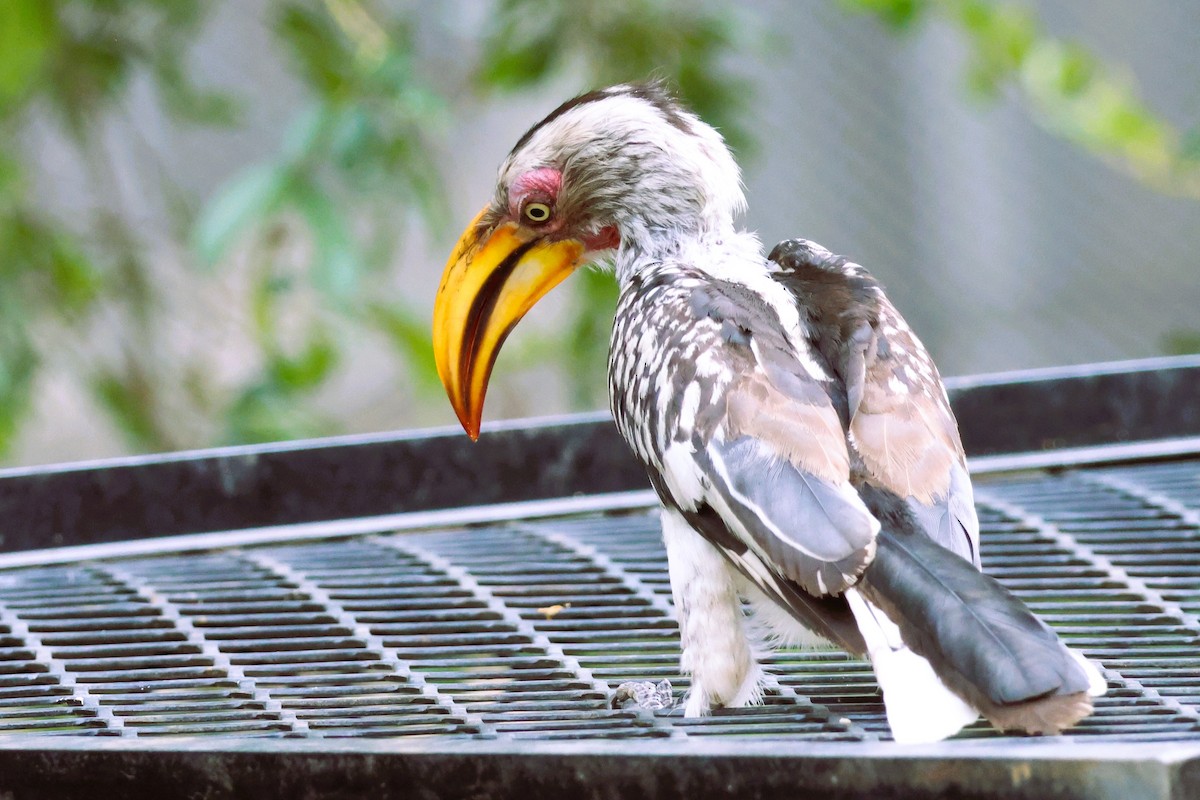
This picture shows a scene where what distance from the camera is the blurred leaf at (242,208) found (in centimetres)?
315

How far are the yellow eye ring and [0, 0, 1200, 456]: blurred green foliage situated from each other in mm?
1219

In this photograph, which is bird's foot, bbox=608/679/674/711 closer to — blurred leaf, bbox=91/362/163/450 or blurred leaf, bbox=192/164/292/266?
blurred leaf, bbox=192/164/292/266

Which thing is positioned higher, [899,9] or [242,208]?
[899,9]

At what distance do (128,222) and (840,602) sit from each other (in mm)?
3758

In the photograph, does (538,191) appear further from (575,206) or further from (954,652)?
(954,652)

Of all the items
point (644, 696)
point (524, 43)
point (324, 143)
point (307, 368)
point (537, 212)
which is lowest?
point (644, 696)

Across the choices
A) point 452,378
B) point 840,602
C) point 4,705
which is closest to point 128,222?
point 452,378

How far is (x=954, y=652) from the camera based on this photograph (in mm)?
1270

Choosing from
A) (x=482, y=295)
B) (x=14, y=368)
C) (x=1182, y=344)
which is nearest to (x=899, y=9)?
(x=1182, y=344)

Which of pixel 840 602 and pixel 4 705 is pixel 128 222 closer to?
pixel 4 705

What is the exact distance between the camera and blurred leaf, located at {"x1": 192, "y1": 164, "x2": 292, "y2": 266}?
10.3 feet

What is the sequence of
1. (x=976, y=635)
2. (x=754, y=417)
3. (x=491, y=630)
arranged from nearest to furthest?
1. (x=976, y=635)
2. (x=754, y=417)
3. (x=491, y=630)

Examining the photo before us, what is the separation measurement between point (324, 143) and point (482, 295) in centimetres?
152

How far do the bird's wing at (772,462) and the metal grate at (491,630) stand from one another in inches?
6.3
